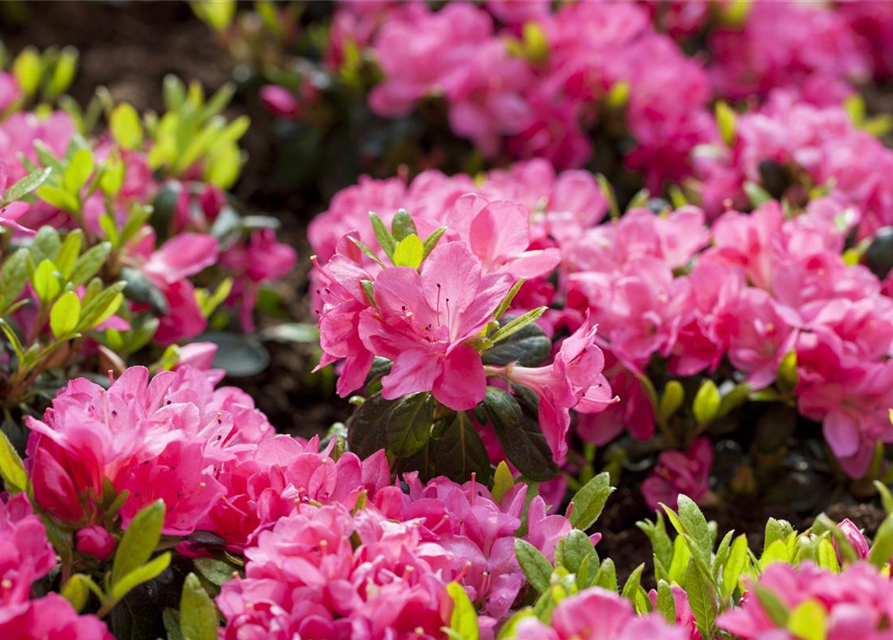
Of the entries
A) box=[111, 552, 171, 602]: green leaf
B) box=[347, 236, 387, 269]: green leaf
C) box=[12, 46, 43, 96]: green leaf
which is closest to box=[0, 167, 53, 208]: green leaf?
box=[347, 236, 387, 269]: green leaf

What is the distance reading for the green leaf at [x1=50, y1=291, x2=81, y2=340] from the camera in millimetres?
1423

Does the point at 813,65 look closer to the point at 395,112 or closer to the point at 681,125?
the point at 681,125

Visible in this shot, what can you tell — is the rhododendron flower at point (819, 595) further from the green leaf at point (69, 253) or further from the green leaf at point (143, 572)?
the green leaf at point (69, 253)

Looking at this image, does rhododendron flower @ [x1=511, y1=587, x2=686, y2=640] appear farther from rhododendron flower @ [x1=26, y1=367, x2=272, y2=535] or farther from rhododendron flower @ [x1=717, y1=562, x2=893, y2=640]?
rhododendron flower @ [x1=26, y1=367, x2=272, y2=535]

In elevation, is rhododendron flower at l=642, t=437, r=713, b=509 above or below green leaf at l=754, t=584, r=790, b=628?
below

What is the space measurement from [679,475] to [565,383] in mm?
460

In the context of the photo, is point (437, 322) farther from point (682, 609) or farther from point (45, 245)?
point (45, 245)

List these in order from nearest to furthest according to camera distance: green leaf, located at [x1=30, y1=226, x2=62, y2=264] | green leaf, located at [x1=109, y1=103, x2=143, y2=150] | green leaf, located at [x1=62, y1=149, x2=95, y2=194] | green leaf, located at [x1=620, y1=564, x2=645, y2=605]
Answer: green leaf, located at [x1=620, y1=564, x2=645, y2=605] → green leaf, located at [x1=30, y1=226, x2=62, y2=264] → green leaf, located at [x1=62, y1=149, x2=95, y2=194] → green leaf, located at [x1=109, y1=103, x2=143, y2=150]

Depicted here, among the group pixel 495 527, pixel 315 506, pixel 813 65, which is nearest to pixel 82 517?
pixel 315 506

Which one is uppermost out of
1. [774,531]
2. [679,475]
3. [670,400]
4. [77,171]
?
[77,171]

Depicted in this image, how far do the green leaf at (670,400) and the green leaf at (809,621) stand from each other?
717mm

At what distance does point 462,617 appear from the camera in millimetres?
1065

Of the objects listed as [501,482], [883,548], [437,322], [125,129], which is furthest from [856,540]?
[125,129]

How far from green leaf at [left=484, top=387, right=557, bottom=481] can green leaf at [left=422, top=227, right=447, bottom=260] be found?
196 millimetres
